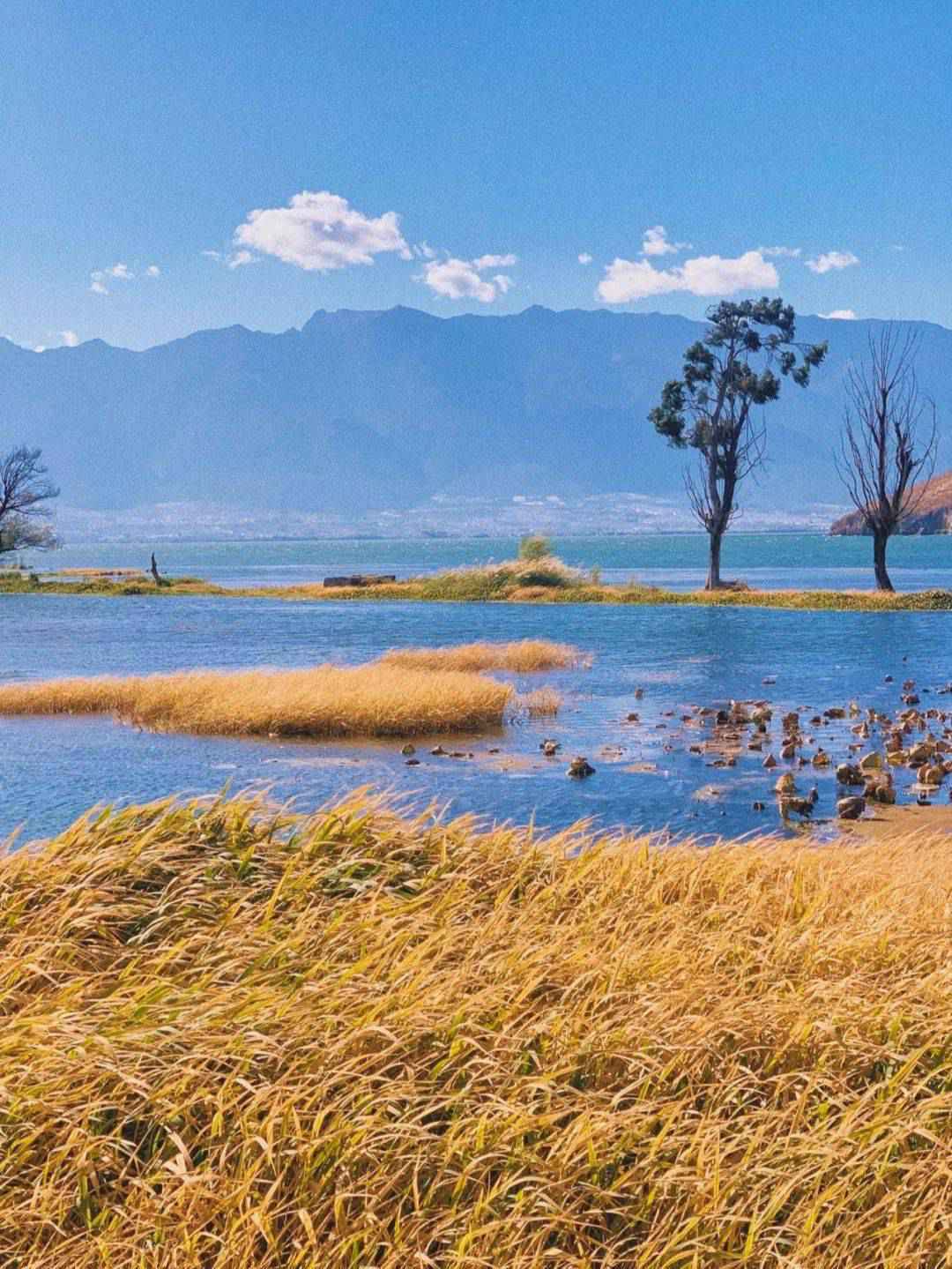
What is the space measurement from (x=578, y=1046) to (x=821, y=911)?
10.4ft

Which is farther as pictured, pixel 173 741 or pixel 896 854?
pixel 173 741

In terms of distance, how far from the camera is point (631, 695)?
32.7 metres

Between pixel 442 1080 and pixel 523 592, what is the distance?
67.9 m

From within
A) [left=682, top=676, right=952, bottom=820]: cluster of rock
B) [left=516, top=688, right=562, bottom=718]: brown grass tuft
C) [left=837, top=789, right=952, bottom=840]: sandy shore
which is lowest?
[left=837, top=789, right=952, bottom=840]: sandy shore

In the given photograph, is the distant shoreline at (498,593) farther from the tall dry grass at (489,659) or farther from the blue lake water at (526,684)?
the tall dry grass at (489,659)

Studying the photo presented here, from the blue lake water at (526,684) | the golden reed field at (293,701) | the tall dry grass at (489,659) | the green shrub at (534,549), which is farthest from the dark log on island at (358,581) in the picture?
the golden reed field at (293,701)

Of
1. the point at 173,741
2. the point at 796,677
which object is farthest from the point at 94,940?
the point at 796,677

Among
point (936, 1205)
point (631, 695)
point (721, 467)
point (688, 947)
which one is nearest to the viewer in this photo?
point (936, 1205)

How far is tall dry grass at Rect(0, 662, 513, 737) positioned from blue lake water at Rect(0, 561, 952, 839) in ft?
3.29

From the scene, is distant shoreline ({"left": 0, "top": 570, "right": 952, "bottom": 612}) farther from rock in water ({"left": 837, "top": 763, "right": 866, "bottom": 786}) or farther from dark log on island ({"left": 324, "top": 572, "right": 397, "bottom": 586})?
rock in water ({"left": 837, "top": 763, "right": 866, "bottom": 786})

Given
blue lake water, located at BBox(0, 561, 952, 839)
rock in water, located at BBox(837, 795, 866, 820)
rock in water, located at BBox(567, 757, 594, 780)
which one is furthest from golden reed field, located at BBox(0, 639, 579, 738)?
rock in water, located at BBox(837, 795, 866, 820)

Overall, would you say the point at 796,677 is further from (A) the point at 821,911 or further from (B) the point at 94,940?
(B) the point at 94,940

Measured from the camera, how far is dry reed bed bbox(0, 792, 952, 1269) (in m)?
4.94

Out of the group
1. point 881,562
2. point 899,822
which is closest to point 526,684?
point 899,822
